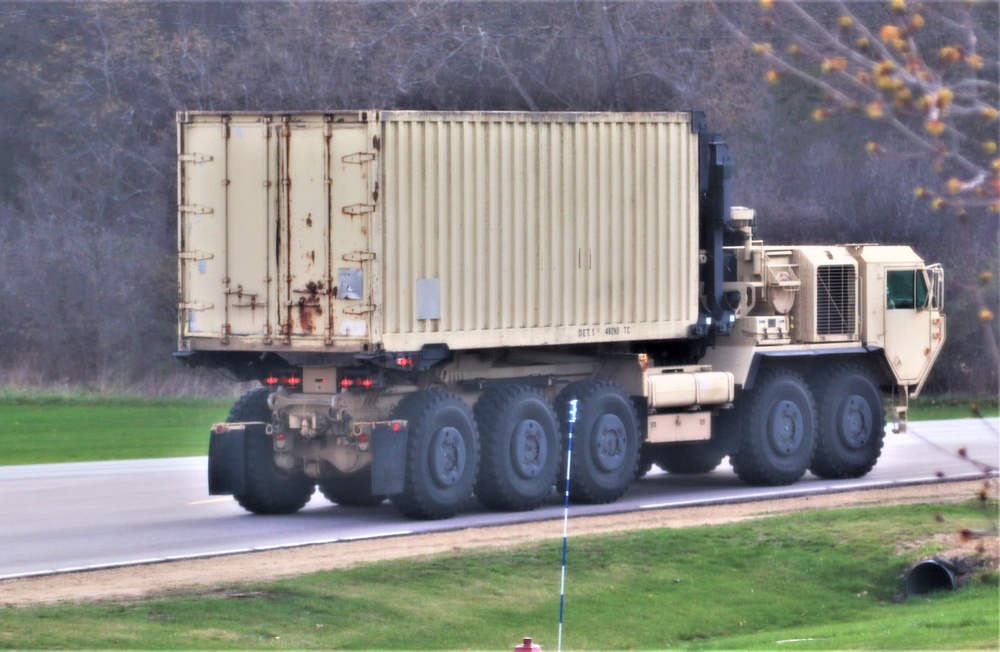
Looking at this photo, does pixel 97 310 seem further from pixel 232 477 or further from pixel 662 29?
pixel 232 477

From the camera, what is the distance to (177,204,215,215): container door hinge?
690 inches

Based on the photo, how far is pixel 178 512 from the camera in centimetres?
1792

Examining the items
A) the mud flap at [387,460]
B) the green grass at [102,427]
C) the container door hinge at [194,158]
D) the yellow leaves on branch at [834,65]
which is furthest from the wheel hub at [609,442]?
the yellow leaves on branch at [834,65]

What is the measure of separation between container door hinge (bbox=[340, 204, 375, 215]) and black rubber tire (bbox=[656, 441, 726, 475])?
6.15 meters

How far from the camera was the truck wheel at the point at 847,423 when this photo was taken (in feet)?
68.7

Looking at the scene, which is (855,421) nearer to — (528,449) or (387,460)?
(528,449)

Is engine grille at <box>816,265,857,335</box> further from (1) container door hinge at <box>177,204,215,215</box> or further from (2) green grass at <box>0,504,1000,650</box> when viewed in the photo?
(1) container door hinge at <box>177,204,215,215</box>

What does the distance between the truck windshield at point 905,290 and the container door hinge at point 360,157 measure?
7.84 m

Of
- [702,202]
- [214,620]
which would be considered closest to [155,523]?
[214,620]

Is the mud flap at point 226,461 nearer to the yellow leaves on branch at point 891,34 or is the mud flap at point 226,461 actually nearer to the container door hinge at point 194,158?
the container door hinge at point 194,158

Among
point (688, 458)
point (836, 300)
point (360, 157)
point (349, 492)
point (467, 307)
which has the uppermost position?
point (360, 157)

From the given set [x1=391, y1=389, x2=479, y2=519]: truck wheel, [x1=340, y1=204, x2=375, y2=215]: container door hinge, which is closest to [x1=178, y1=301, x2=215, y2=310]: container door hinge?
[x1=340, y1=204, x2=375, y2=215]: container door hinge

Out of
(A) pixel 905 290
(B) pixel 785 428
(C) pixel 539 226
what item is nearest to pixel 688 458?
(B) pixel 785 428

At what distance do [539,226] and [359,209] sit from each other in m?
2.24
